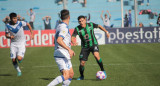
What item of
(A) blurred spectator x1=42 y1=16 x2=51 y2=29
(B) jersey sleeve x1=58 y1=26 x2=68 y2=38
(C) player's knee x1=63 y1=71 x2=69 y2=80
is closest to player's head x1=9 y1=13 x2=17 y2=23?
(B) jersey sleeve x1=58 y1=26 x2=68 y2=38

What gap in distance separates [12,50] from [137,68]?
16.0 feet

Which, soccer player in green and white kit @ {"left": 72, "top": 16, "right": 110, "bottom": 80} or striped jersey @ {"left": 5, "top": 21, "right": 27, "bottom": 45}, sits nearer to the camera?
soccer player in green and white kit @ {"left": 72, "top": 16, "right": 110, "bottom": 80}

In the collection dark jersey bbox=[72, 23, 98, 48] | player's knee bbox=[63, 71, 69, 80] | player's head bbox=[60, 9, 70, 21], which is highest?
player's head bbox=[60, 9, 70, 21]

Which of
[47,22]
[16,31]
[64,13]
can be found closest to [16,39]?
[16,31]

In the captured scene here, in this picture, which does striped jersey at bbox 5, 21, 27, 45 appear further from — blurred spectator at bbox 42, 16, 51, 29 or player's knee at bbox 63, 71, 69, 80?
blurred spectator at bbox 42, 16, 51, 29

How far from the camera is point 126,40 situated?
2342 cm

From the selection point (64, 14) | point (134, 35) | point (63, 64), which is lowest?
point (63, 64)

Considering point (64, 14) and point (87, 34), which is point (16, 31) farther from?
point (64, 14)

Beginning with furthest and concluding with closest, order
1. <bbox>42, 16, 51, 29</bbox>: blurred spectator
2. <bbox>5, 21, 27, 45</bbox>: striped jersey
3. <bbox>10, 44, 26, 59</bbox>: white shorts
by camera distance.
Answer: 1. <bbox>42, 16, 51, 29</bbox>: blurred spectator
2. <bbox>10, 44, 26, 59</bbox>: white shorts
3. <bbox>5, 21, 27, 45</bbox>: striped jersey

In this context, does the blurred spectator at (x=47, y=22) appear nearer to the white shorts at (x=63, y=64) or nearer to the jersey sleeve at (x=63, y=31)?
the white shorts at (x=63, y=64)

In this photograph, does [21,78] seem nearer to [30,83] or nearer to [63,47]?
[30,83]

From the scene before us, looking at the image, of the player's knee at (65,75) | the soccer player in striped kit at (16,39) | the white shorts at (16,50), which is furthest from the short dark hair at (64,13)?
the white shorts at (16,50)

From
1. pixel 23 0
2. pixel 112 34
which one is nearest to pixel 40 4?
pixel 23 0

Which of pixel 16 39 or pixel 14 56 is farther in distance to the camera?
pixel 16 39
